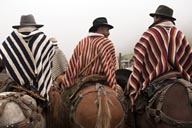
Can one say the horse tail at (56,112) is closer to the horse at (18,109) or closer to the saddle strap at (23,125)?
the horse at (18,109)

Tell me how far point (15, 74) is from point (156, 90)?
6.54 ft

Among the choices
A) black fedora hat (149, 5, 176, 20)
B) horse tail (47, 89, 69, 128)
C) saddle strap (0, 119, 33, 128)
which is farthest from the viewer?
horse tail (47, 89, 69, 128)

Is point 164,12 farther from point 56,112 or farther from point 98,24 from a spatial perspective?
point 56,112

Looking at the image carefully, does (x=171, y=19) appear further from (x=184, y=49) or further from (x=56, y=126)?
(x=56, y=126)

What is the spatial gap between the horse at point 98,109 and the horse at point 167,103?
36 cm

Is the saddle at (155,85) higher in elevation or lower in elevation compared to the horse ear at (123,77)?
higher

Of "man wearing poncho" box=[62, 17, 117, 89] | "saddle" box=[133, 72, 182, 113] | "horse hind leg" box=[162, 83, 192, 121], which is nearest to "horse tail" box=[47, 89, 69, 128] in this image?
"man wearing poncho" box=[62, 17, 117, 89]

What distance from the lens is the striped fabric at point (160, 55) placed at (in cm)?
490

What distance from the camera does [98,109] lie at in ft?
15.5

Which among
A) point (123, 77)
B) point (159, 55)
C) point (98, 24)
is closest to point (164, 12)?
point (159, 55)

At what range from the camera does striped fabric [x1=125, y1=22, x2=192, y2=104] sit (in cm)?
490

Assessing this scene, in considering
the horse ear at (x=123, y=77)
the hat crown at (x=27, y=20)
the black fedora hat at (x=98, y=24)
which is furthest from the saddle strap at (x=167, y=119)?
the black fedora hat at (x=98, y=24)

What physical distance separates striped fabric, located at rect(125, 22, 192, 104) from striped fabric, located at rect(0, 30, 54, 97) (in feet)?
4.44

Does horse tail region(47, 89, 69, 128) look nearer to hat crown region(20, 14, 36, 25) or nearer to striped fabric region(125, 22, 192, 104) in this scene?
hat crown region(20, 14, 36, 25)
